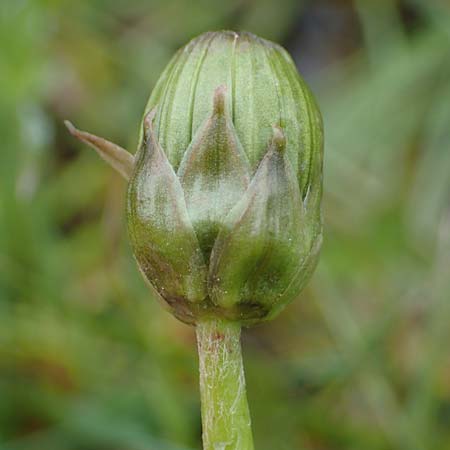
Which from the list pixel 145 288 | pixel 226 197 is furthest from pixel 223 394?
pixel 145 288

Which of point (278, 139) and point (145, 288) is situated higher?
point (278, 139)

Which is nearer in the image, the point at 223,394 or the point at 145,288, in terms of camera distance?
the point at 223,394

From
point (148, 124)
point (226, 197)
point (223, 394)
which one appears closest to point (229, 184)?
point (226, 197)

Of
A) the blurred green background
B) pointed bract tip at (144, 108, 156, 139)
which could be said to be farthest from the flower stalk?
the blurred green background

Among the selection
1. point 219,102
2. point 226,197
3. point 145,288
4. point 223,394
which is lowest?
point 145,288

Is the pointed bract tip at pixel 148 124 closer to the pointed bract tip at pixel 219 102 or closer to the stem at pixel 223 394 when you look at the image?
the pointed bract tip at pixel 219 102

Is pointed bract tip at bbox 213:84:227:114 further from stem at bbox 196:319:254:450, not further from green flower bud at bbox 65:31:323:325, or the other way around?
stem at bbox 196:319:254:450

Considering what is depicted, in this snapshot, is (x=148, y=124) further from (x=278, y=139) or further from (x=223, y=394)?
(x=223, y=394)
